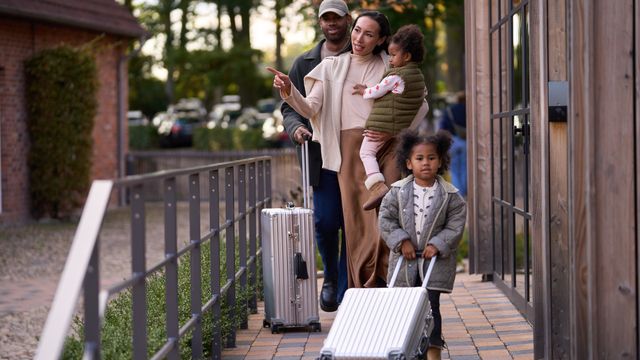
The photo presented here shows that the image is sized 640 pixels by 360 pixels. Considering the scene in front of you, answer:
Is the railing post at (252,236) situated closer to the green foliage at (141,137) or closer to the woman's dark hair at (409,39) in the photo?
the woman's dark hair at (409,39)

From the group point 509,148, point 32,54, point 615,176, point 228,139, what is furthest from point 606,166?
point 228,139

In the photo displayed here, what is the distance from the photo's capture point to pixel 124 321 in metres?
5.88

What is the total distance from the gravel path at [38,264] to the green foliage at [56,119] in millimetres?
589

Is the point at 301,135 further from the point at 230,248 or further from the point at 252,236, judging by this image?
the point at 252,236

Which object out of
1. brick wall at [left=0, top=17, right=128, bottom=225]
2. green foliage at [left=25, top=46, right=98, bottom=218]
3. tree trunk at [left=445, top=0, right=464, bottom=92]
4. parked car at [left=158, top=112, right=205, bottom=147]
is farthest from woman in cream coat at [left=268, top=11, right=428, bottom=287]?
parked car at [left=158, top=112, right=205, bottom=147]

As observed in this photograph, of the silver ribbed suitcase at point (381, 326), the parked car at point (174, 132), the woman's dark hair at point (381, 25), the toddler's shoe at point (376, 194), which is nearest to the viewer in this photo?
the silver ribbed suitcase at point (381, 326)

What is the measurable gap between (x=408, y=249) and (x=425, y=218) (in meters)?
0.17

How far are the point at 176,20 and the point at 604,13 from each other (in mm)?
42434

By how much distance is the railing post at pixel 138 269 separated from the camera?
4293 millimetres

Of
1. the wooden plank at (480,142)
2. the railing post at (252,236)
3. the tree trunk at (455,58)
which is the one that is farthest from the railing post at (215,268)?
the tree trunk at (455,58)

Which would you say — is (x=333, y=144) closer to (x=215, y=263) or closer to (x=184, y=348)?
(x=215, y=263)

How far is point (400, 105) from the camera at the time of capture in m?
6.98

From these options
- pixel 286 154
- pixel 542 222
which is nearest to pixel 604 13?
pixel 542 222

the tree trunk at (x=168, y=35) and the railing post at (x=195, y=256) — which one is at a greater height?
the tree trunk at (x=168, y=35)
